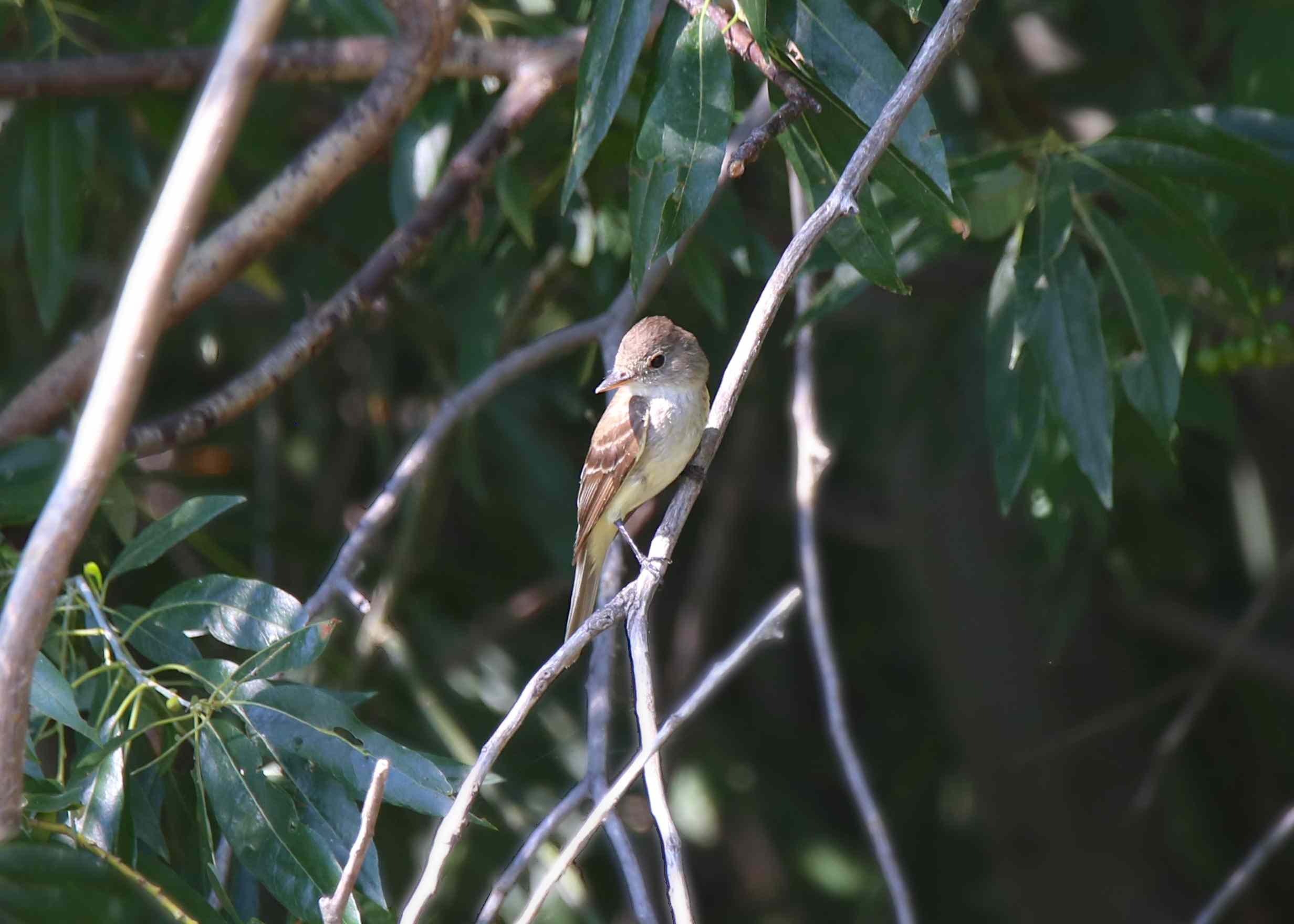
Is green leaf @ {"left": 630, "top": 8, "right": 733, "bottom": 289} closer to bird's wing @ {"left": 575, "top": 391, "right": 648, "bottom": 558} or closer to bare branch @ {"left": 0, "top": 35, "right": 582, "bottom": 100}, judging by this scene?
bare branch @ {"left": 0, "top": 35, "right": 582, "bottom": 100}

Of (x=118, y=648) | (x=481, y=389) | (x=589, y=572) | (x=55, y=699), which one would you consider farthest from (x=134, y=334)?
(x=589, y=572)

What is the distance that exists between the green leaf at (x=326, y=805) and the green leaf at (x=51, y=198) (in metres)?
1.93

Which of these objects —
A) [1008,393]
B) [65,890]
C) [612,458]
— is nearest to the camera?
[65,890]

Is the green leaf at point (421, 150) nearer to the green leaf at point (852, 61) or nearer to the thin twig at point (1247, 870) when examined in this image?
the green leaf at point (852, 61)

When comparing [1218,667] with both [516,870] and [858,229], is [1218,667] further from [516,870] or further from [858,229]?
[516,870]

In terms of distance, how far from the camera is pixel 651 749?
7.86 feet

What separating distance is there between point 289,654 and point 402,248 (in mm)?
1704

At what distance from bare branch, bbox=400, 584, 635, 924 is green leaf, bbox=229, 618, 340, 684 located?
1.69ft

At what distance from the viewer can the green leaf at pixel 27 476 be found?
11.7ft

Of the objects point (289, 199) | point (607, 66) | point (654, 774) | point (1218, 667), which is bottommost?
point (1218, 667)

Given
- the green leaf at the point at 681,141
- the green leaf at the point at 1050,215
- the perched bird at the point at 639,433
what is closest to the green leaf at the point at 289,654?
the green leaf at the point at 681,141

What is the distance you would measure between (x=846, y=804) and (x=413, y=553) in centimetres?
412

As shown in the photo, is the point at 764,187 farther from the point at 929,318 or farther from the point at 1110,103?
the point at 1110,103

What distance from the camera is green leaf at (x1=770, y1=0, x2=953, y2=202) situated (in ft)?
9.82
